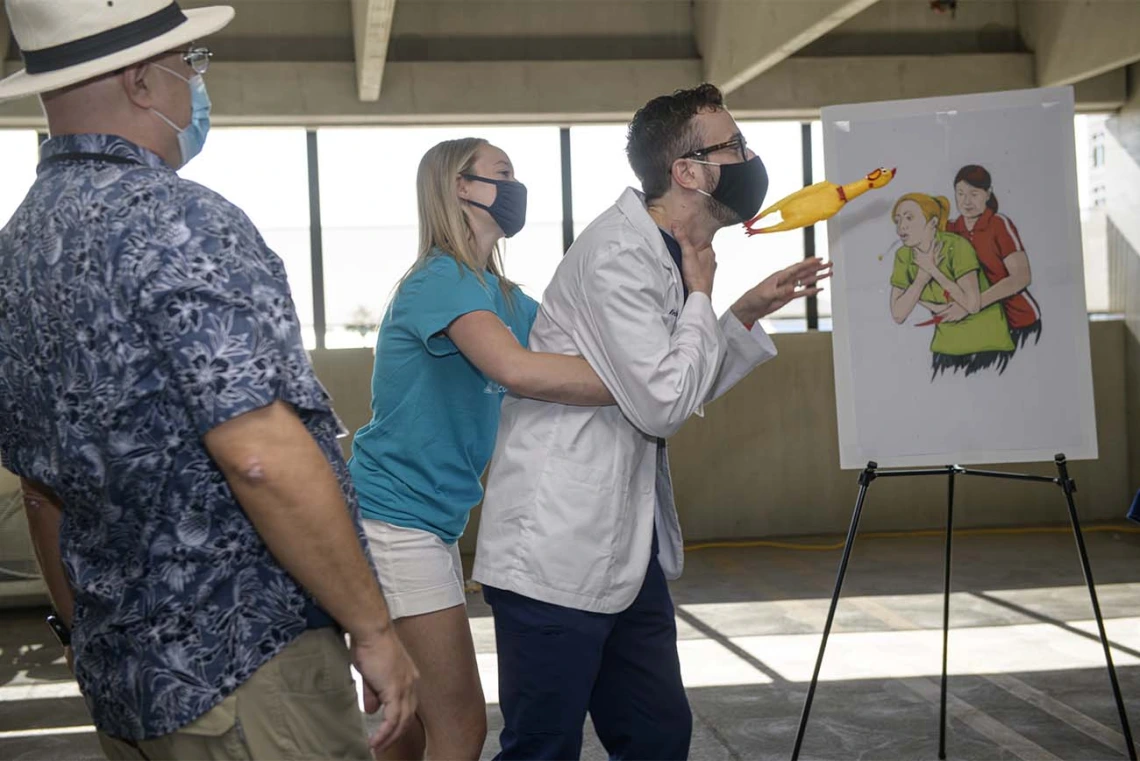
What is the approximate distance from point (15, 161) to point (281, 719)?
7017 millimetres

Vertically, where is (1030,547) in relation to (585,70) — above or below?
below

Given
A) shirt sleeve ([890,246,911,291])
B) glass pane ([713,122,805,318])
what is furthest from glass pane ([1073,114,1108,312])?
A: shirt sleeve ([890,246,911,291])

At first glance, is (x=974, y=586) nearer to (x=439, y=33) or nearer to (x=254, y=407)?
(x=439, y=33)

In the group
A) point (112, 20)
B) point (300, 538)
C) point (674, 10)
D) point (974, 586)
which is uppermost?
point (674, 10)

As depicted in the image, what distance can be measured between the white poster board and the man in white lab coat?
4.05ft

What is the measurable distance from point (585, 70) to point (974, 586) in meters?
3.89

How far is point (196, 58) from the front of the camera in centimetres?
134

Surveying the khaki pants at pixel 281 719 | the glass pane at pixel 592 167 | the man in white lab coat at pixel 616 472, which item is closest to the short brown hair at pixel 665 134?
the man in white lab coat at pixel 616 472

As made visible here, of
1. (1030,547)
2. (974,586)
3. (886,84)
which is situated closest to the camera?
(974,586)

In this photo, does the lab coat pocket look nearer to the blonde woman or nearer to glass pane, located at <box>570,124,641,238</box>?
the blonde woman

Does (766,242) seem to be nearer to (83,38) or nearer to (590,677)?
(590,677)

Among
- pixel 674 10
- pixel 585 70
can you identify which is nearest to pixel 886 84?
pixel 674 10

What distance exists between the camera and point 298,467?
119 centimetres

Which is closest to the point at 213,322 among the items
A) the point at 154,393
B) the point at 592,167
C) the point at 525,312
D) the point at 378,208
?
the point at 154,393
